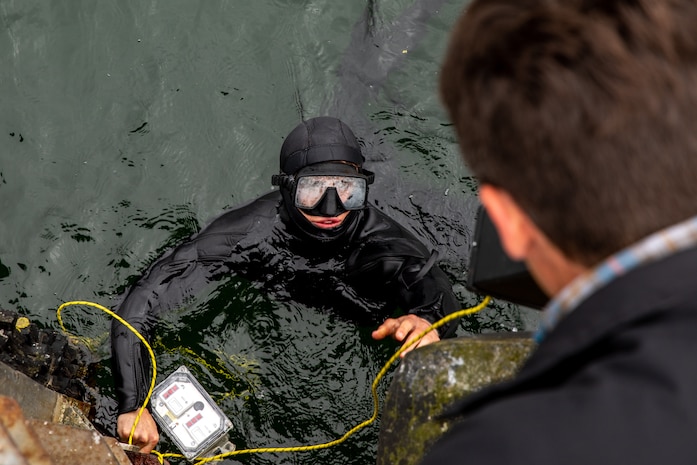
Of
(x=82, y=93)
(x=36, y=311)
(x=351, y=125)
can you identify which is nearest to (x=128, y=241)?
(x=36, y=311)

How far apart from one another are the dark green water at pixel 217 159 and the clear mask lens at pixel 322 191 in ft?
3.25

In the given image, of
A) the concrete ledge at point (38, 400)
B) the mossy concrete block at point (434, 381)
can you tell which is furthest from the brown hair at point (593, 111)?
the concrete ledge at point (38, 400)

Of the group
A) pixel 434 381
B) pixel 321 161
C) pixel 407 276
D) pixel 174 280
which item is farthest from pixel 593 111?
pixel 174 280

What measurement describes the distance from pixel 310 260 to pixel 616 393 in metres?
3.72

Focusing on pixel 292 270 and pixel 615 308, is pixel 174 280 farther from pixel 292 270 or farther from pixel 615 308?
pixel 615 308

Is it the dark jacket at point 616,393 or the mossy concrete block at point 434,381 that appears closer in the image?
the dark jacket at point 616,393

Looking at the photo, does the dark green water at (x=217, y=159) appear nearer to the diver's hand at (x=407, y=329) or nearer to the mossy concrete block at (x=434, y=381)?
the diver's hand at (x=407, y=329)

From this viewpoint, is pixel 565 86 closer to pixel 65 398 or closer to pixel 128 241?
pixel 65 398

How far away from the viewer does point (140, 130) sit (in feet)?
Result: 17.7

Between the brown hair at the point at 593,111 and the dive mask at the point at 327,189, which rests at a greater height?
the brown hair at the point at 593,111

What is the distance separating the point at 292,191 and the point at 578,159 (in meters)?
3.02

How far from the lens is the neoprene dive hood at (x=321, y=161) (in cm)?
420

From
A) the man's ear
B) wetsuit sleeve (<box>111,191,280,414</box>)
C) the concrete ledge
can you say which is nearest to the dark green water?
wetsuit sleeve (<box>111,191,280,414</box>)

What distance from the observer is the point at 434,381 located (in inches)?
122
